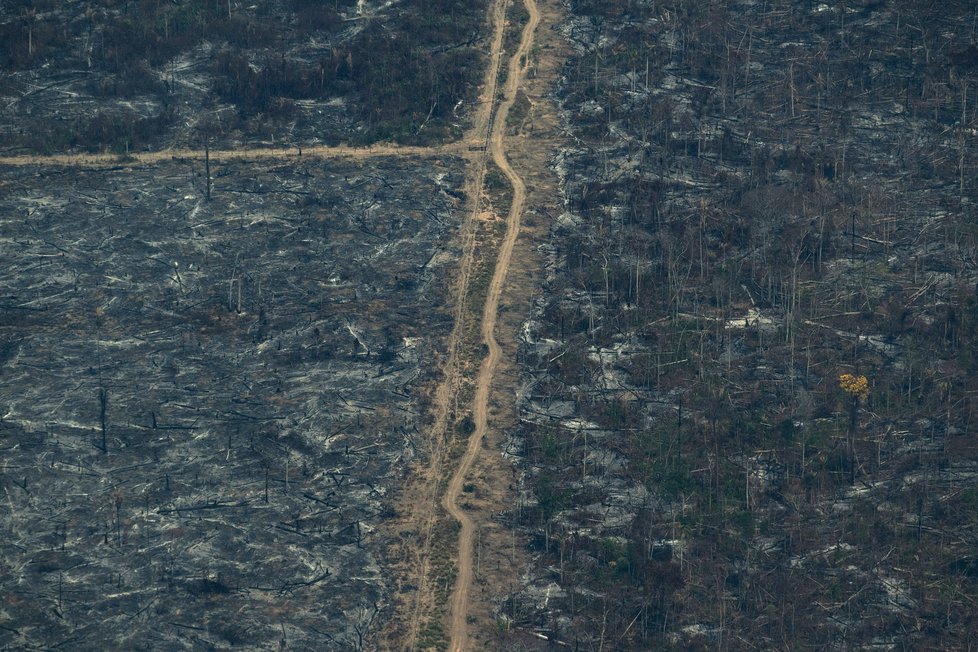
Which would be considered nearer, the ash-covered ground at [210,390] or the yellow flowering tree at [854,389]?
the ash-covered ground at [210,390]

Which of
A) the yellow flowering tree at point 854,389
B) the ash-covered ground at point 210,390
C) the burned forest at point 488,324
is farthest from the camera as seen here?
the yellow flowering tree at point 854,389

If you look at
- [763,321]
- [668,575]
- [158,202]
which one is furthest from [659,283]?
[158,202]

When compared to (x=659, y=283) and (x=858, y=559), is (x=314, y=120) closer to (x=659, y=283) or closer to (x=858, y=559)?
(x=659, y=283)

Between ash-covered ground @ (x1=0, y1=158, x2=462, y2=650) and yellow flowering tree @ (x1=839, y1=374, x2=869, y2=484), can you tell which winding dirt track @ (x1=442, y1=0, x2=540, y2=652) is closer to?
ash-covered ground @ (x1=0, y1=158, x2=462, y2=650)

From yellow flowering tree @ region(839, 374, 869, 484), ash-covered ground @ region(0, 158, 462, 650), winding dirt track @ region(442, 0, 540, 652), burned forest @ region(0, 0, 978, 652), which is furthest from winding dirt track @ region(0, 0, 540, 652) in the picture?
yellow flowering tree @ region(839, 374, 869, 484)

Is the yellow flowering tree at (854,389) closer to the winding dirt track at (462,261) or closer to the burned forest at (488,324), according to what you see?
the burned forest at (488,324)

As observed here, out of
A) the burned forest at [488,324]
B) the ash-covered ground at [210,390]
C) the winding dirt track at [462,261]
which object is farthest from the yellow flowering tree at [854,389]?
the ash-covered ground at [210,390]

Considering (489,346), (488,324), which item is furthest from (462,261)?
(489,346)

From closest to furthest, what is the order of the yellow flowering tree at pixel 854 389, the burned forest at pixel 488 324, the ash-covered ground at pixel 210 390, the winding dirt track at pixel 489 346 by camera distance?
the ash-covered ground at pixel 210 390
the winding dirt track at pixel 489 346
the burned forest at pixel 488 324
the yellow flowering tree at pixel 854 389

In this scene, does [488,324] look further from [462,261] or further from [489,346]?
[462,261]
